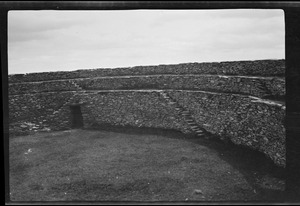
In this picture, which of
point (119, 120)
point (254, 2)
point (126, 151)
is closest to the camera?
point (254, 2)

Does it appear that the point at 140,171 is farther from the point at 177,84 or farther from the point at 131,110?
the point at 177,84

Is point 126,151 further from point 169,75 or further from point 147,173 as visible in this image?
point 169,75

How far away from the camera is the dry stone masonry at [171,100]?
11945 mm

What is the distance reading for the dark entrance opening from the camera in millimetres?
21609

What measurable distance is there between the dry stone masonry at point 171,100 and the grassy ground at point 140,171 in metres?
1.12

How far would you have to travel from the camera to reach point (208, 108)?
16.0 metres

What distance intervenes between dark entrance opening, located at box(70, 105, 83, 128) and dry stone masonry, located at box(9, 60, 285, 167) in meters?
0.31

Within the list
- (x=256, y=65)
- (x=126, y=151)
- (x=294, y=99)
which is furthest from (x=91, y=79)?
(x=294, y=99)

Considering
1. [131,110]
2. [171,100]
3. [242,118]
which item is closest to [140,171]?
[242,118]

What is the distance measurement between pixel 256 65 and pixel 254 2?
38.7 ft

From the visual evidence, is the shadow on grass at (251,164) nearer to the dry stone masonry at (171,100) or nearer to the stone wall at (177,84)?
the dry stone masonry at (171,100)

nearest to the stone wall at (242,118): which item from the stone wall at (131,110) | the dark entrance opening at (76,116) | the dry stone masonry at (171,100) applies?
the dry stone masonry at (171,100)

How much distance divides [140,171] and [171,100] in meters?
8.51

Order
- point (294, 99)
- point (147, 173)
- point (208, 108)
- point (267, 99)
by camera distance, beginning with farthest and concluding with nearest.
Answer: point (208, 108) < point (267, 99) < point (147, 173) < point (294, 99)
